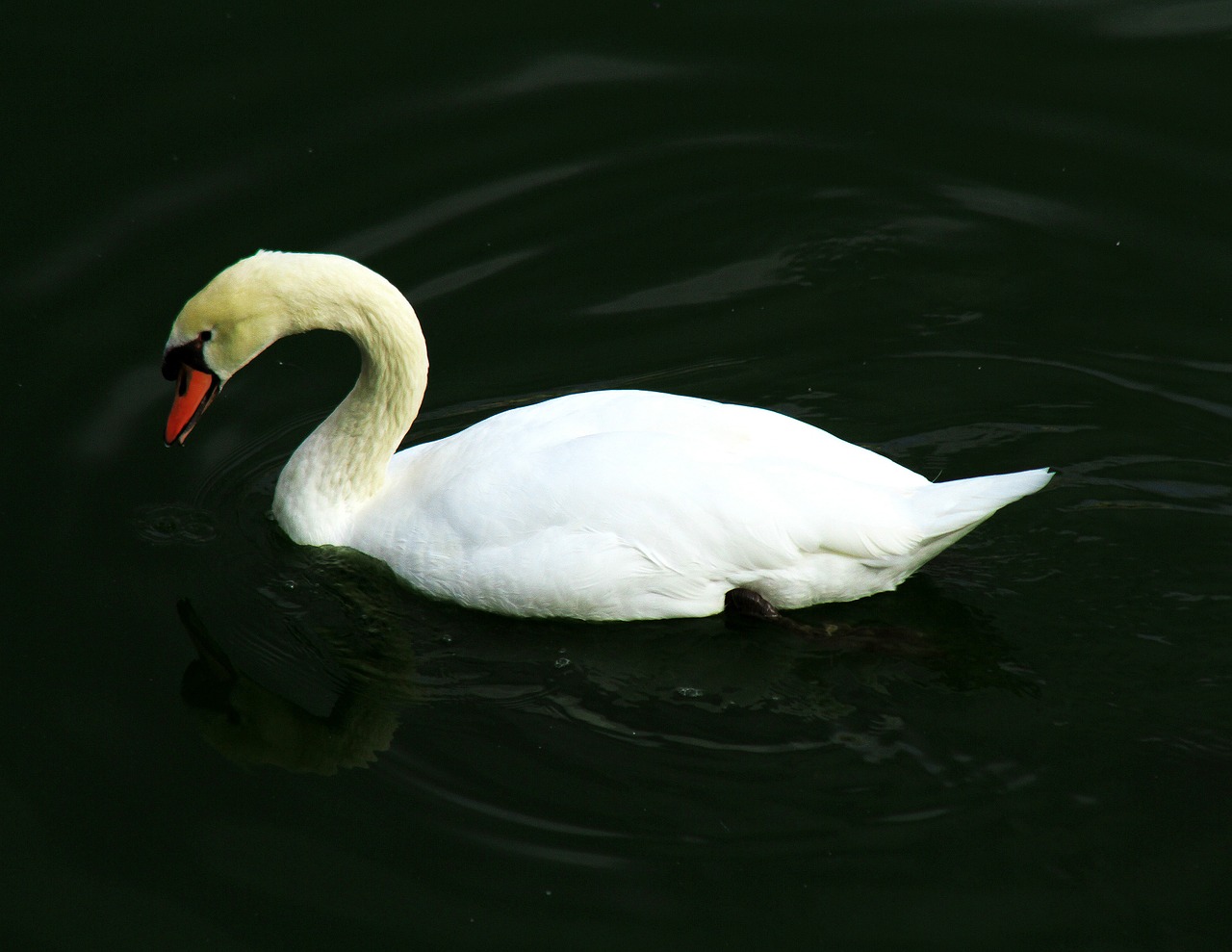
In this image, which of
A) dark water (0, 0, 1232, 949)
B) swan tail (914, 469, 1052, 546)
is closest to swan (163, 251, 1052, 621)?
swan tail (914, 469, 1052, 546)

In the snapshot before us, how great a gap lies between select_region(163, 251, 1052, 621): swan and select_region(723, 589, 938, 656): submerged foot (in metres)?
0.05

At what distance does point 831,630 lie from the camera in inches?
255

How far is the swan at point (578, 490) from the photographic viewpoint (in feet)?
19.9

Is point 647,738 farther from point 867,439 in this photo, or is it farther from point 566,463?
point 867,439

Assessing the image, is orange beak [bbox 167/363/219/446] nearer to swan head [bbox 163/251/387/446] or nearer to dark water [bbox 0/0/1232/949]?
swan head [bbox 163/251/387/446]

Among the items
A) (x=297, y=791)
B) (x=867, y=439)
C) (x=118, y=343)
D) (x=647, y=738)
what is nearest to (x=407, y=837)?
(x=297, y=791)

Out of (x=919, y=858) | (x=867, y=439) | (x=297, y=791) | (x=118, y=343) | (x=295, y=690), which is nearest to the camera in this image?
(x=919, y=858)

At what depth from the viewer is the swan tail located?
Result: 19.3ft

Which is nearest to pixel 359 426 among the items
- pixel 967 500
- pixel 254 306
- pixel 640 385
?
pixel 254 306

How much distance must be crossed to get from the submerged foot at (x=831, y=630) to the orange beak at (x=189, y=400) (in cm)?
242

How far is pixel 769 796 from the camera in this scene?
570 centimetres

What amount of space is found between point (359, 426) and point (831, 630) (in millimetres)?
2215

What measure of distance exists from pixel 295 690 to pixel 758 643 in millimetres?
1931

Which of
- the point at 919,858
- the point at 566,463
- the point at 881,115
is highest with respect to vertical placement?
the point at 881,115
